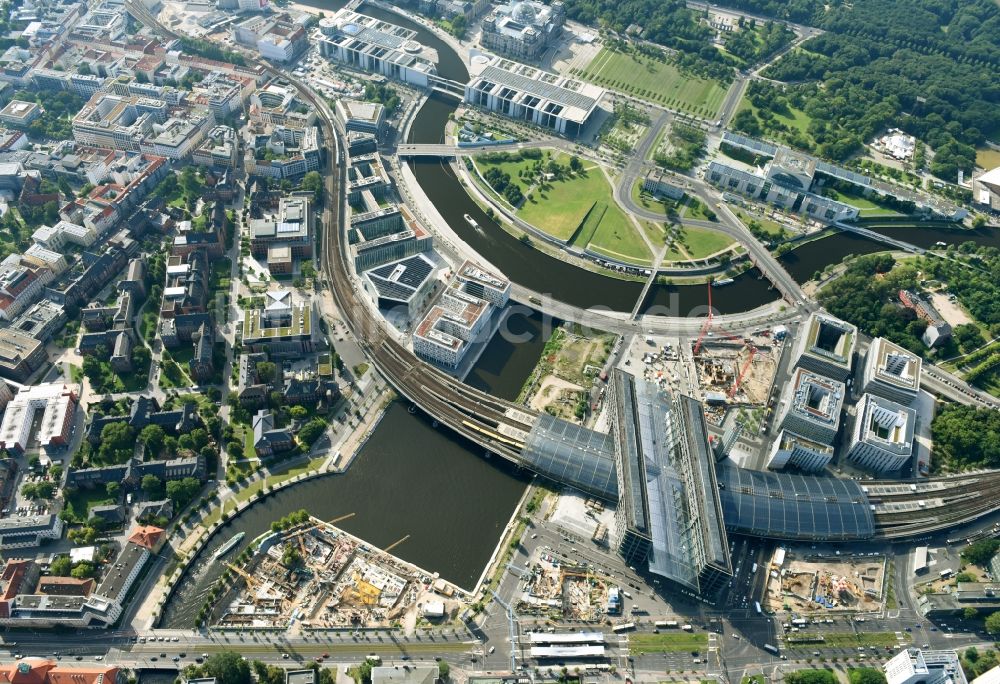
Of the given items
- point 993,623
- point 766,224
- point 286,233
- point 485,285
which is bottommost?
point 993,623

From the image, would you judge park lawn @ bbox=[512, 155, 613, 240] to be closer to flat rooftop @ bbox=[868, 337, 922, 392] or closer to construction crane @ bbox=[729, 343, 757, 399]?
construction crane @ bbox=[729, 343, 757, 399]

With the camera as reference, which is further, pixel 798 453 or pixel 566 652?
pixel 798 453

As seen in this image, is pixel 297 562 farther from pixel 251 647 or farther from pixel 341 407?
pixel 341 407

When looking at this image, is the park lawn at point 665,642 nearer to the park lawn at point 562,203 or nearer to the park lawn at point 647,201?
the park lawn at point 562,203

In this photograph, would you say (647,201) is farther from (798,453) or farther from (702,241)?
(798,453)

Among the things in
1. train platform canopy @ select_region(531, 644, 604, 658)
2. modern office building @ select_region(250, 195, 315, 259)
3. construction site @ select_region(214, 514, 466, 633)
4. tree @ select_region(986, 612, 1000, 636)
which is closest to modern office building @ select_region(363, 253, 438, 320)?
modern office building @ select_region(250, 195, 315, 259)

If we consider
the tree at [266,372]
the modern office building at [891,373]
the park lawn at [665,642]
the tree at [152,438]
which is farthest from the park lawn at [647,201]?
the tree at [152,438]

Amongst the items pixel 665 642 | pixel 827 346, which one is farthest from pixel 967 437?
pixel 665 642
